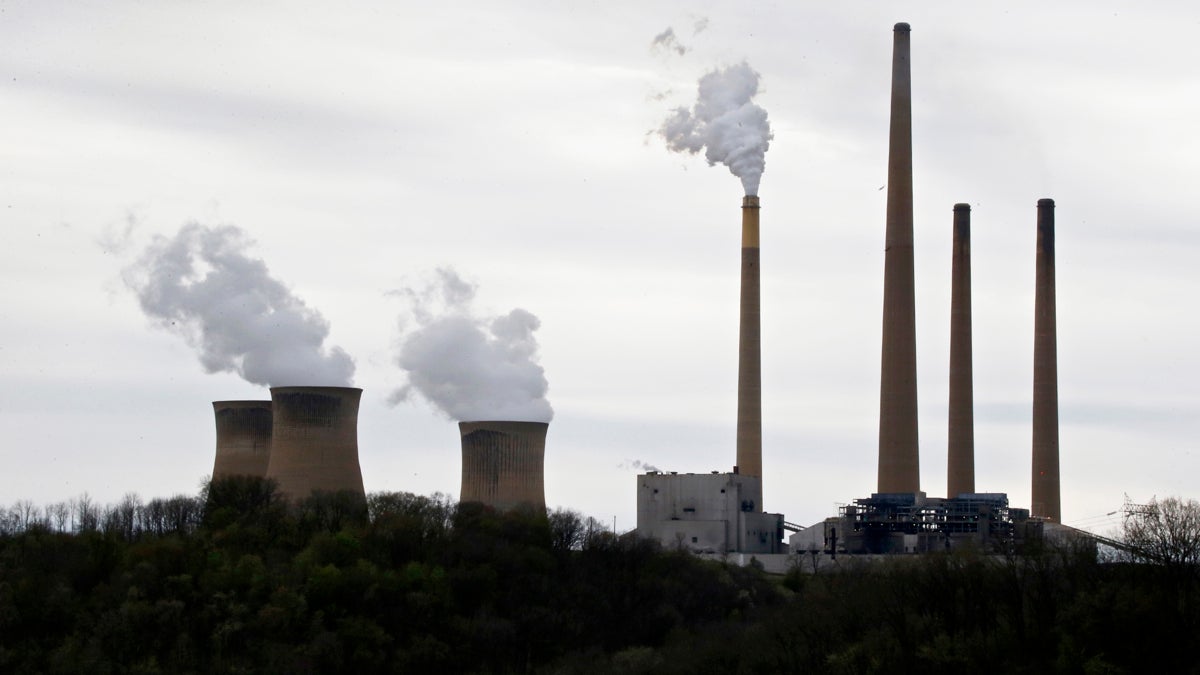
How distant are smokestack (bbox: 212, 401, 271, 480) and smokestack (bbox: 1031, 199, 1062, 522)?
27.0 metres

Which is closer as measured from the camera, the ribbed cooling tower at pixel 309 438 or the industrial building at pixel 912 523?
the ribbed cooling tower at pixel 309 438

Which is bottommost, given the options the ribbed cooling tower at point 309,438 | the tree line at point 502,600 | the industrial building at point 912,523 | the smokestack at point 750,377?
the tree line at point 502,600

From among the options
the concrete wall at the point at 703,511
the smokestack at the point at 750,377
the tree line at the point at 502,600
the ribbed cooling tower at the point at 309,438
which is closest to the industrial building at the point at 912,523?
the concrete wall at the point at 703,511

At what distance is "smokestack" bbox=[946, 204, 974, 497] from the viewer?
201ft

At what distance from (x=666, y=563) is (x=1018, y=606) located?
17533mm

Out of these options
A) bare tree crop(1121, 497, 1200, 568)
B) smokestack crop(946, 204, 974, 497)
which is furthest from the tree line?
smokestack crop(946, 204, 974, 497)

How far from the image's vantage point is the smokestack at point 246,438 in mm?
50438

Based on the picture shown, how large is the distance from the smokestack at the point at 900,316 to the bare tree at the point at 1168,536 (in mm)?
20170

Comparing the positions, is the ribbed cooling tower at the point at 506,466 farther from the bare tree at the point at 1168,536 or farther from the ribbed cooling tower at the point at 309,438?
the bare tree at the point at 1168,536

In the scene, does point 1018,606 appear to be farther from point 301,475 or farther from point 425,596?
point 301,475

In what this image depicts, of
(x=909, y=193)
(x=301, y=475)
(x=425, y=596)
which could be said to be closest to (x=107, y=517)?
(x=301, y=475)

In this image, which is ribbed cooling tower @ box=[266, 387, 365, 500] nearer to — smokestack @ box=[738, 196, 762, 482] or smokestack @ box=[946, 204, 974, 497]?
smokestack @ box=[738, 196, 762, 482]

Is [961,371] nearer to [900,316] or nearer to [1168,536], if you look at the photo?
[900,316]

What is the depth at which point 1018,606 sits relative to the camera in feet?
107
